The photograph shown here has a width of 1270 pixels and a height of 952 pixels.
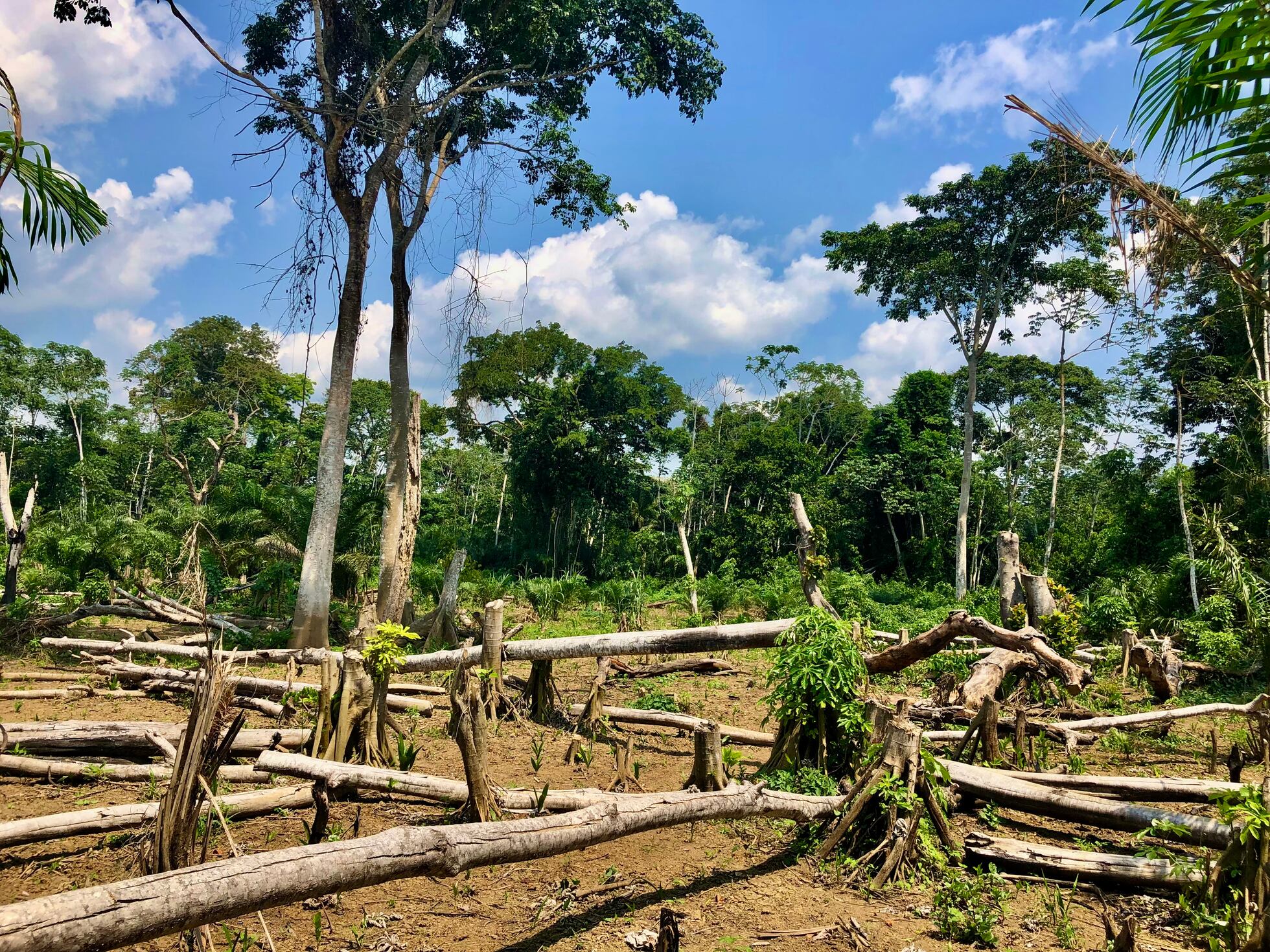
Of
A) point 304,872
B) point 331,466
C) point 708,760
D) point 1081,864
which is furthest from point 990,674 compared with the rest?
point 331,466

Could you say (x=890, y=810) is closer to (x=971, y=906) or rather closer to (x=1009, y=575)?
(x=971, y=906)

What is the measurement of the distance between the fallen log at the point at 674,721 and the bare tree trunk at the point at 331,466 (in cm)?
495

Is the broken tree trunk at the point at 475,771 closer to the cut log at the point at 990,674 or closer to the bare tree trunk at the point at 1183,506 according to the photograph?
the cut log at the point at 990,674

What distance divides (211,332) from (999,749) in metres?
36.2

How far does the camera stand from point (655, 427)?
28.8 metres

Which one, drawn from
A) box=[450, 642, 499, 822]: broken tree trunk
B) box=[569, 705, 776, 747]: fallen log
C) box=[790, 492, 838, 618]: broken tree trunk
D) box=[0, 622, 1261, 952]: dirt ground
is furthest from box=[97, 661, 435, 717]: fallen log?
box=[790, 492, 838, 618]: broken tree trunk

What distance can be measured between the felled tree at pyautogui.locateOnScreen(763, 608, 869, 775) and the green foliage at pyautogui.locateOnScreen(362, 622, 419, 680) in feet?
10.0

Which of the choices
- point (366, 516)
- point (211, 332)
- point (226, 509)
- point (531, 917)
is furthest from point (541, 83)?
point (211, 332)

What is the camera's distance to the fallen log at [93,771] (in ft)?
17.1

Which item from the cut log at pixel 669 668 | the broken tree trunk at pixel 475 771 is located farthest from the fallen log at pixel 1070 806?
the cut log at pixel 669 668

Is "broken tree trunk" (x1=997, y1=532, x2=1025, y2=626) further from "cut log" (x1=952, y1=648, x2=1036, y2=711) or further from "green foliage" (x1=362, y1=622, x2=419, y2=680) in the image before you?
"green foliage" (x1=362, y1=622, x2=419, y2=680)

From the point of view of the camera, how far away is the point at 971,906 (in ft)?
13.3

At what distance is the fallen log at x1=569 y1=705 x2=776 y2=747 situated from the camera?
7496 mm

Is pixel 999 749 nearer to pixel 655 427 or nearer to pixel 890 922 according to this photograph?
pixel 890 922
